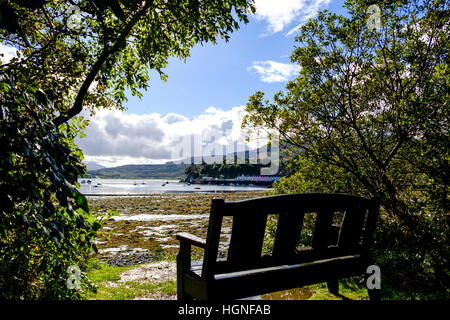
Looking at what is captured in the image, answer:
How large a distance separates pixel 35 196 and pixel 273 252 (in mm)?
2184

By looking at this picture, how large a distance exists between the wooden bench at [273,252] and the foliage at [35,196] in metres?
1.05

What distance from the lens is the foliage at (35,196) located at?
1697 mm

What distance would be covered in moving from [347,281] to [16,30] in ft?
20.0

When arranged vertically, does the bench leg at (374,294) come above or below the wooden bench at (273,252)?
below

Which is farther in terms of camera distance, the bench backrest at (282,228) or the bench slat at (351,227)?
the bench slat at (351,227)

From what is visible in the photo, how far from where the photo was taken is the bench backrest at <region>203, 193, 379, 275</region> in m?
2.36

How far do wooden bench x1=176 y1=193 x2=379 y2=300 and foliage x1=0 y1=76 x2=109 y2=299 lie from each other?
1.05m

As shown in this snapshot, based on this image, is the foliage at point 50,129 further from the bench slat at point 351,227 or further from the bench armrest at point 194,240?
the bench slat at point 351,227

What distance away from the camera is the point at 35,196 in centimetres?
164

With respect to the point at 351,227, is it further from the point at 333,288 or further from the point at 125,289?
the point at 125,289

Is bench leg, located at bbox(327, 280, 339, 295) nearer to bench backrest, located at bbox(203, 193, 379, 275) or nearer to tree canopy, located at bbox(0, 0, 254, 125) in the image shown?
bench backrest, located at bbox(203, 193, 379, 275)

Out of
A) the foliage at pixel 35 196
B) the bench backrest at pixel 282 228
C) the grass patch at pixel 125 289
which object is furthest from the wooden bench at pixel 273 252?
the grass patch at pixel 125 289

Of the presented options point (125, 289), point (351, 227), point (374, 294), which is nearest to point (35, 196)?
point (351, 227)
